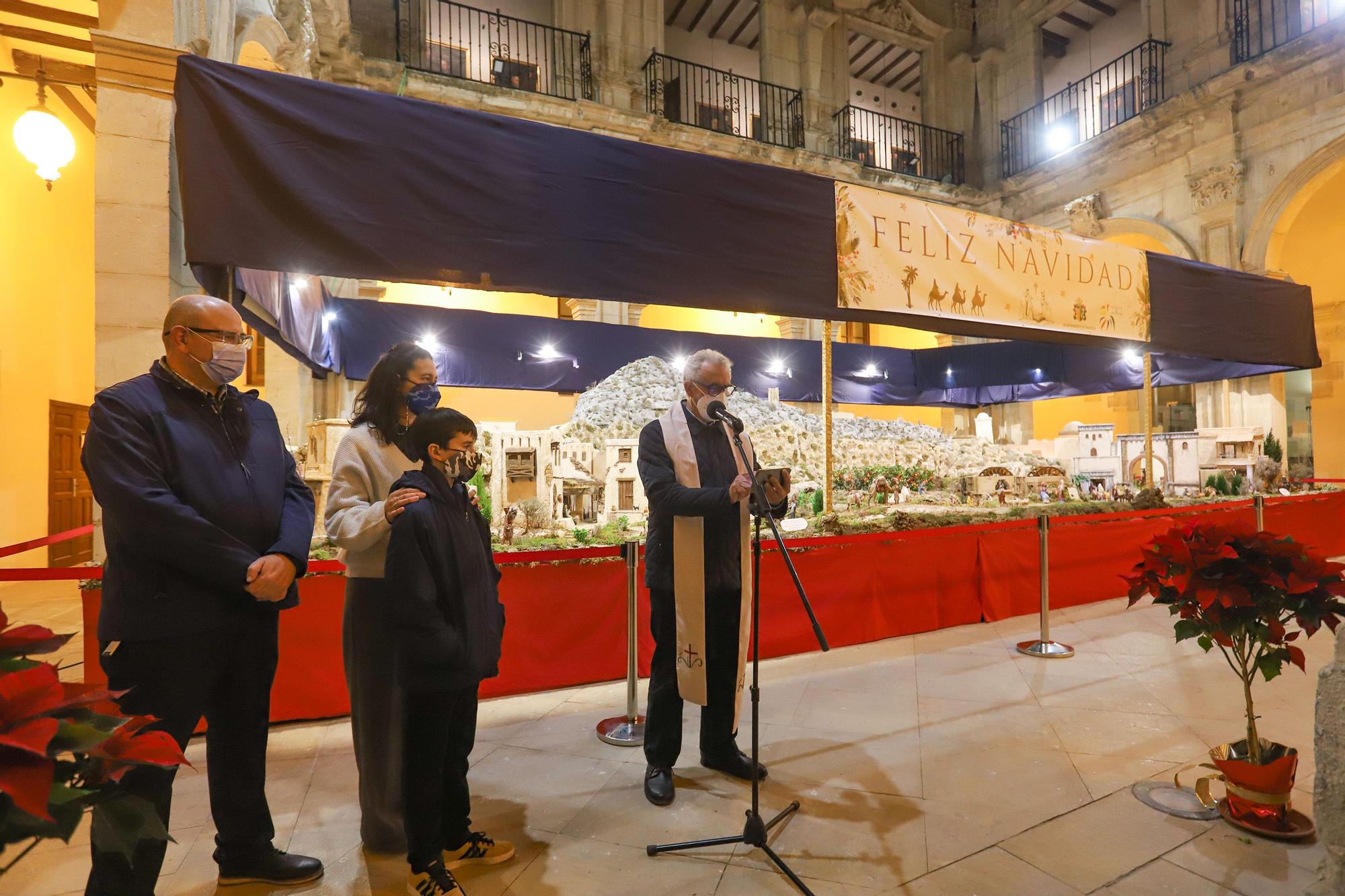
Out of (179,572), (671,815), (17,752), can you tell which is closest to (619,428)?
(671,815)

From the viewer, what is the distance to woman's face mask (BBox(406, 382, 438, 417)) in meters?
2.24

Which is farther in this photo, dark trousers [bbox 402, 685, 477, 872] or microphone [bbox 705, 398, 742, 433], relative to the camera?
microphone [bbox 705, 398, 742, 433]

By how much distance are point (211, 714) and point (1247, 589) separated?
3684 millimetres

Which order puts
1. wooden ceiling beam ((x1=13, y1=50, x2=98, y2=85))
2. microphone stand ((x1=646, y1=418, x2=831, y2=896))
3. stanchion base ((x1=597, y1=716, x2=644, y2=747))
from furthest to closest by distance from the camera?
1. wooden ceiling beam ((x1=13, y1=50, x2=98, y2=85))
2. stanchion base ((x1=597, y1=716, x2=644, y2=747))
3. microphone stand ((x1=646, y1=418, x2=831, y2=896))

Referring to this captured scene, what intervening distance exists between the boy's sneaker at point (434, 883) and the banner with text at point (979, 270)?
3.15 meters

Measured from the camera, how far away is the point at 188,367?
1994 mm

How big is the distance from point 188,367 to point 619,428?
4.87 m

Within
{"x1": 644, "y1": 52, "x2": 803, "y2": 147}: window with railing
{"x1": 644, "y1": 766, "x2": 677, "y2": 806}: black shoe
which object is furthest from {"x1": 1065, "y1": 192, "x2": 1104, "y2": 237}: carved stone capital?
{"x1": 644, "y1": 766, "x2": 677, "y2": 806}: black shoe

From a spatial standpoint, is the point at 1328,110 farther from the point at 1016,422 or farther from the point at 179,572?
the point at 179,572

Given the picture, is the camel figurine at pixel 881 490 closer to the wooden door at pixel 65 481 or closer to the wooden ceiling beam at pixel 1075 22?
the wooden door at pixel 65 481

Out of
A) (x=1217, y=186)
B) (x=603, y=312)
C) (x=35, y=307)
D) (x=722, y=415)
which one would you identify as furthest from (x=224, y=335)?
(x=1217, y=186)

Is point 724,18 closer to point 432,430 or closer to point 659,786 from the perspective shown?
point 432,430

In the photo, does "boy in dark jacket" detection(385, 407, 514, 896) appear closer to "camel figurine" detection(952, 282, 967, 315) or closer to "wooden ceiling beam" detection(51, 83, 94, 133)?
"camel figurine" detection(952, 282, 967, 315)

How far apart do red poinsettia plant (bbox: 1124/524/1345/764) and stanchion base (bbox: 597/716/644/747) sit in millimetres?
2362
